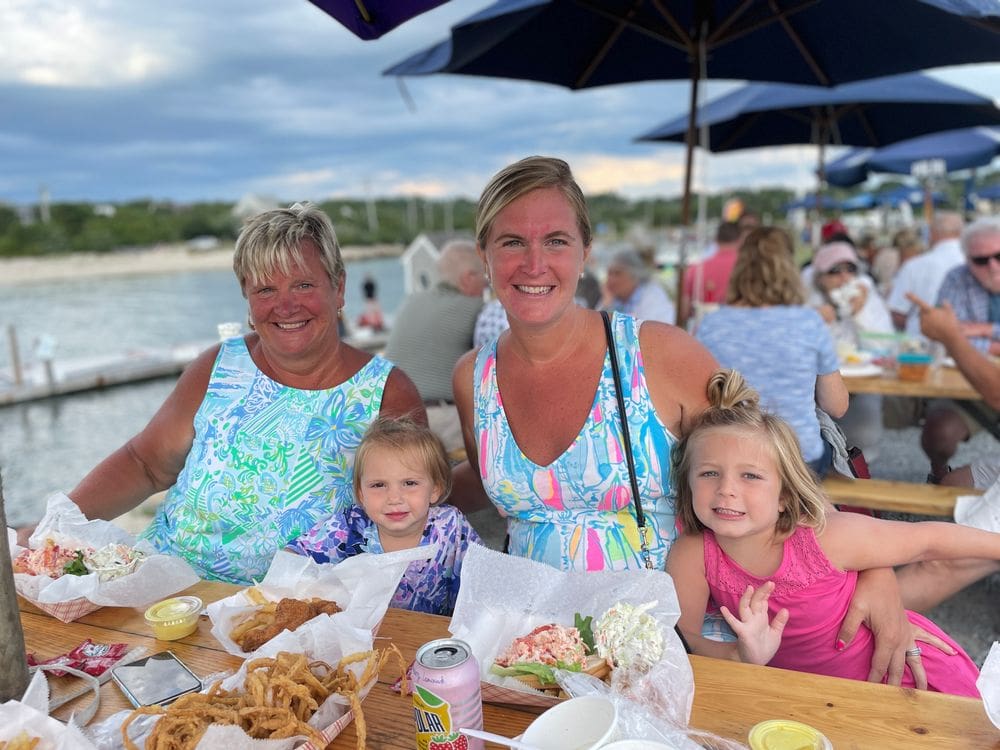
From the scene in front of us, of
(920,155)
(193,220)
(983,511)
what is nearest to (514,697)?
(983,511)

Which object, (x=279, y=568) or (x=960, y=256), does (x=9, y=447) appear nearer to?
(x=279, y=568)

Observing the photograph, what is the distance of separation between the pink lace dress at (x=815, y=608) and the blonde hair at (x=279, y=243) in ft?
5.05

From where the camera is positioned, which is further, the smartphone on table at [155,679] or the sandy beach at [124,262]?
the sandy beach at [124,262]

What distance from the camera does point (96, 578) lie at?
171cm

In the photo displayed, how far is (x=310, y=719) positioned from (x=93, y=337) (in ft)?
111

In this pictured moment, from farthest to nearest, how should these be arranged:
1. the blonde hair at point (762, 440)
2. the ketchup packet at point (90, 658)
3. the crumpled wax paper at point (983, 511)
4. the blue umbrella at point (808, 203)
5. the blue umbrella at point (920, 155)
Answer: the blue umbrella at point (808, 203)
the blue umbrella at point (920, 155)
the crumpled wax paper at point (983, 511)
the blonde hair at point (762, 440)
the ketchup packet at point (90, 658)

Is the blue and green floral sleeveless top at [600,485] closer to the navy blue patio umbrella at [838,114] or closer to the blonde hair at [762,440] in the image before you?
the blonde hair at [762,440]

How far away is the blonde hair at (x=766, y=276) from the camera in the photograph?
3602 millimetres

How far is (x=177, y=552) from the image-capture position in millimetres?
2312

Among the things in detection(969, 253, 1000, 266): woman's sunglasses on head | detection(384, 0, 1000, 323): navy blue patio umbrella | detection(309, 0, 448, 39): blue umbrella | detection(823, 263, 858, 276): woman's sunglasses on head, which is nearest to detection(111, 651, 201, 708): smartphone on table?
detection(309, 0, 448, 39): blue umbrella

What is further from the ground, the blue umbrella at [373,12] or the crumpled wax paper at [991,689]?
the blue umbrella at [373,12]

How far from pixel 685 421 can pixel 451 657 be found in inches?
45.0

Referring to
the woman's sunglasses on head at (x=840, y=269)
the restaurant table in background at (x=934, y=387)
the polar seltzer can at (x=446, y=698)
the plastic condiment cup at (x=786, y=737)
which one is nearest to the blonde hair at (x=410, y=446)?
the polar seltzer can at (x=446, y=698)

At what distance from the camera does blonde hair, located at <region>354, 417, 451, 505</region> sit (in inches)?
81.7
